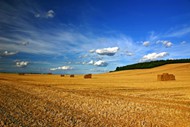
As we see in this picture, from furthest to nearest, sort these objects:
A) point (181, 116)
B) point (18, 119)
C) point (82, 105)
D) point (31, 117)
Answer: point (82, 105) → point (181, 116) → point (31, 117) → point (18, 119)

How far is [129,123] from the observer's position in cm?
922

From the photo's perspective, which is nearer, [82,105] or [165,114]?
[165,114]

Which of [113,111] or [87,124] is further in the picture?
[113,111]

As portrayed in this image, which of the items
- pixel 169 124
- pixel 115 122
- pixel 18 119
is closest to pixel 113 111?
pixel 115 122

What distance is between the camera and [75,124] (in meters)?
8.39

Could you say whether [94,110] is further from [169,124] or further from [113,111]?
[169,124]

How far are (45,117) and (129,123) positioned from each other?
3543mm

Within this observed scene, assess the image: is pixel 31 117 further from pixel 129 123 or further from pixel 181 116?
pixel 181 116

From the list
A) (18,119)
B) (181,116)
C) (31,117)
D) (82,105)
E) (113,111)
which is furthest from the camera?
(82,105)

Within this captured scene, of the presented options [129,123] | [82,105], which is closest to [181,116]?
[129,123]

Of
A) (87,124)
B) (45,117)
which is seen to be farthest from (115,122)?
(45,117)

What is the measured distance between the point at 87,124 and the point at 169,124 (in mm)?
3532

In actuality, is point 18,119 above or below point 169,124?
above

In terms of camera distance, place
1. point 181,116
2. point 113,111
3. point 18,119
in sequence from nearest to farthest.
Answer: point 18,119 → point 181,116 → point 113,111
